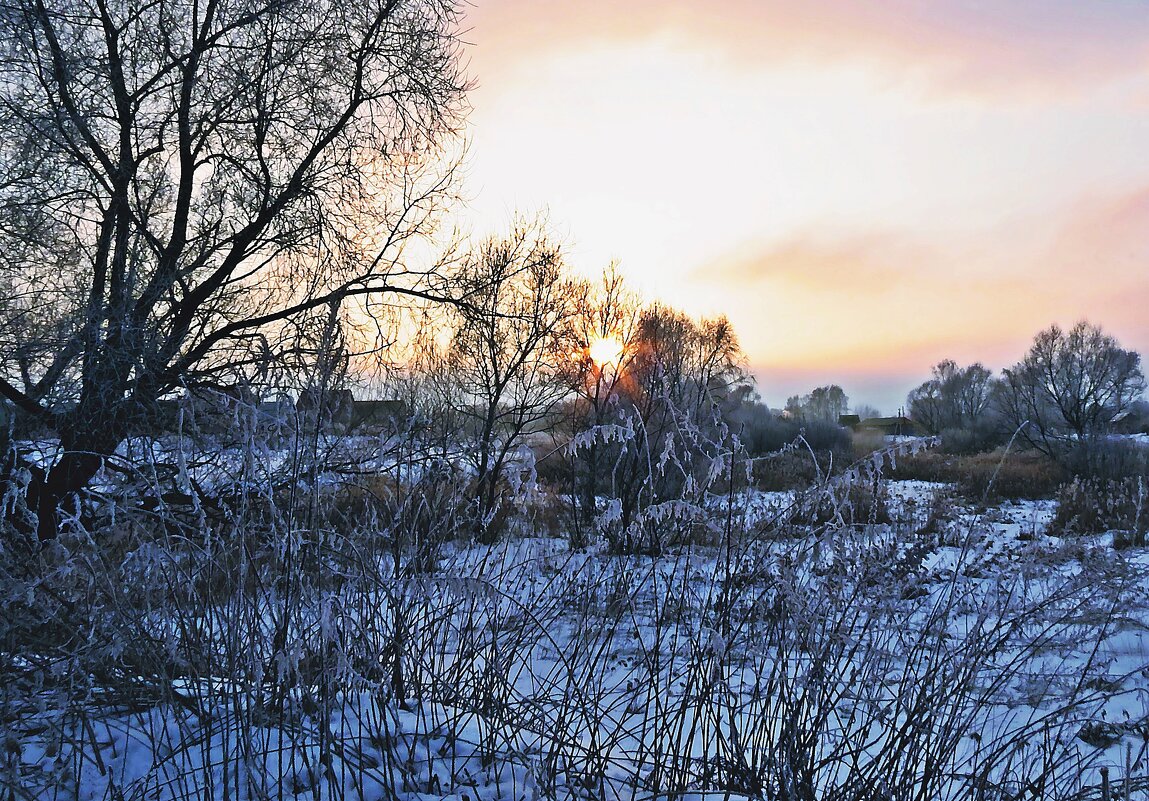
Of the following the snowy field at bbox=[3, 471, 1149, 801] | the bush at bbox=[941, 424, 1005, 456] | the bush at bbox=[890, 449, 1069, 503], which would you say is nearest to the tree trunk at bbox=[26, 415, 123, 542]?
the snowy field at bbox=[3, 471, 1149, 801]

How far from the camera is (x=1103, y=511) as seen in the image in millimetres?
11695

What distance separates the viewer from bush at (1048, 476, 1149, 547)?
32.1ft

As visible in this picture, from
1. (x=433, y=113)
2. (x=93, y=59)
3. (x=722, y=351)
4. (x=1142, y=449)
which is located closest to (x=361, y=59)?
(x=433, y=113)

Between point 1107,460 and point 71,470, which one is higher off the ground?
point 71,470

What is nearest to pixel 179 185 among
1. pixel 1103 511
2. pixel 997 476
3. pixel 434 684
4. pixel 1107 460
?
pixel 434 684

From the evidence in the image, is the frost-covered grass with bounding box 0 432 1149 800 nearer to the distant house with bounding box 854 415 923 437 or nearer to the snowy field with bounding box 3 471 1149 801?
the snowy field with bounding box 3 471 1149 801

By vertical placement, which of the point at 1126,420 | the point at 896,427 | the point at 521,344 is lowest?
the point at 896,427

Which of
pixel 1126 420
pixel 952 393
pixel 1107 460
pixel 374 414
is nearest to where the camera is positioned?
pixel 374 414

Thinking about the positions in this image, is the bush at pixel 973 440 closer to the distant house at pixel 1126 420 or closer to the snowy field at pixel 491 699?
the distant house at pixel 1126 420

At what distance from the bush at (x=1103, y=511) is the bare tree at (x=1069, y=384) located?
8016 mm

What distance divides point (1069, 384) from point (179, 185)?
85.9 ft

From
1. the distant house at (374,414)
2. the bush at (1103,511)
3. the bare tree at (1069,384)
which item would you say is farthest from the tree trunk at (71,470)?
the bare tree at (1069,384)

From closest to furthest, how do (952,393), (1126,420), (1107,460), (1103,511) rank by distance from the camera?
(1103,511), (1107,460), (1126,420), (952,393)

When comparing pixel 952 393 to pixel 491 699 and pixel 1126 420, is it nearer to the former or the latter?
pixel 1126 420
